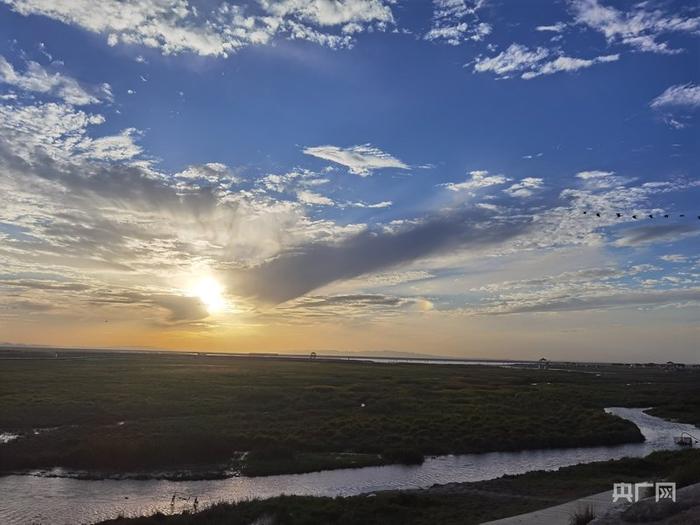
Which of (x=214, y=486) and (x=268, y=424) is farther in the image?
(x=268, y=424)

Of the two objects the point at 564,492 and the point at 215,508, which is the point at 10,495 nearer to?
the point at 215,508

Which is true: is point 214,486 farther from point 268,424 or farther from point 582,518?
point 582,518

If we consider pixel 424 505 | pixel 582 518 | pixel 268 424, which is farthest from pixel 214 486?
pixel 582 518

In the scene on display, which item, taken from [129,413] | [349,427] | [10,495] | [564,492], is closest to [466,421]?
[349,427]

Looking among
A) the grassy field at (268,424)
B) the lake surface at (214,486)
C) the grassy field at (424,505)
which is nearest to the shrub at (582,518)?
the grassy field at (424,505)

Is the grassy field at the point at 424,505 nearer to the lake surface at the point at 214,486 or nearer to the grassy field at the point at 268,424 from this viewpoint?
the lake surface at the point at 214,486
